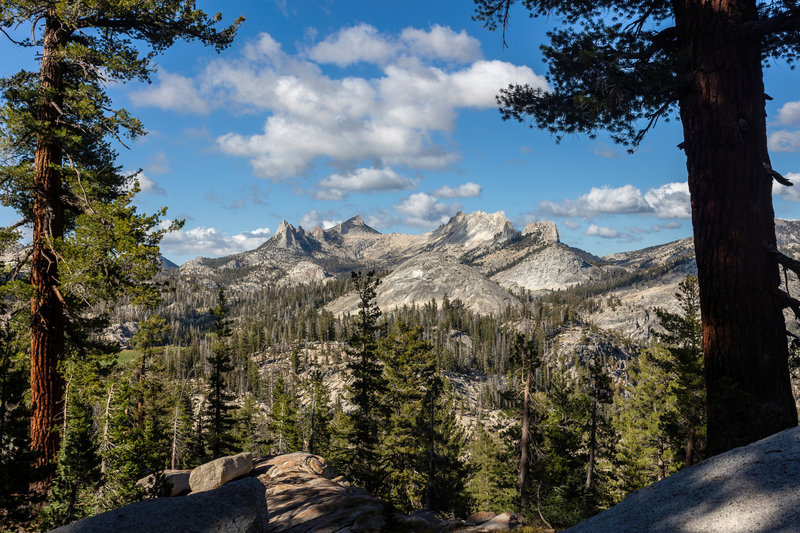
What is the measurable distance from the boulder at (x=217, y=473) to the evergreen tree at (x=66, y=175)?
24.5 ft

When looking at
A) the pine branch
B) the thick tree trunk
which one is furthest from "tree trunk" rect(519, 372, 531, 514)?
the pine branch

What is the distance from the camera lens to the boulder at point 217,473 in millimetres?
16203

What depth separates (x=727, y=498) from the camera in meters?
3.60

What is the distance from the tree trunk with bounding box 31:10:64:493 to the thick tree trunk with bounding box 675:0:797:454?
41.3 ft

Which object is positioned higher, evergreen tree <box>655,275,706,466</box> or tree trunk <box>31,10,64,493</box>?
tree trunk <box>31,10,64,493</box>

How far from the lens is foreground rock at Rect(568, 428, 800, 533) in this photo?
3.23 meters

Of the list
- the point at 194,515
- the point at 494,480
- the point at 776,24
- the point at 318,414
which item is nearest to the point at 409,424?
the point at 494,480

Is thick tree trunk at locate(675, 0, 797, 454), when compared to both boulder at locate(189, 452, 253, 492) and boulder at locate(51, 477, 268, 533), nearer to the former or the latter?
boulder at locate(51, 477, 268, 533)

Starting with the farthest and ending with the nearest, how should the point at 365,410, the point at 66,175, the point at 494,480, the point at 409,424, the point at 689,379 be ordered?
the point at 494,480 < the point at 365,410 < the point at 409,424 < the point at 689,379 < the point at 66,175

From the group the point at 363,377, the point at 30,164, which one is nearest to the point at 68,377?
the point at 30,164

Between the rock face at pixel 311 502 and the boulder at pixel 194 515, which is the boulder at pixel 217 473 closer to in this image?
the rock face at pixel 311 502

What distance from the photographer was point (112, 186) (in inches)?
498

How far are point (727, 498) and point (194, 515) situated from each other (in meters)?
6.33

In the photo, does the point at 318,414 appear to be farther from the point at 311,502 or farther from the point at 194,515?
the point at 194,515
